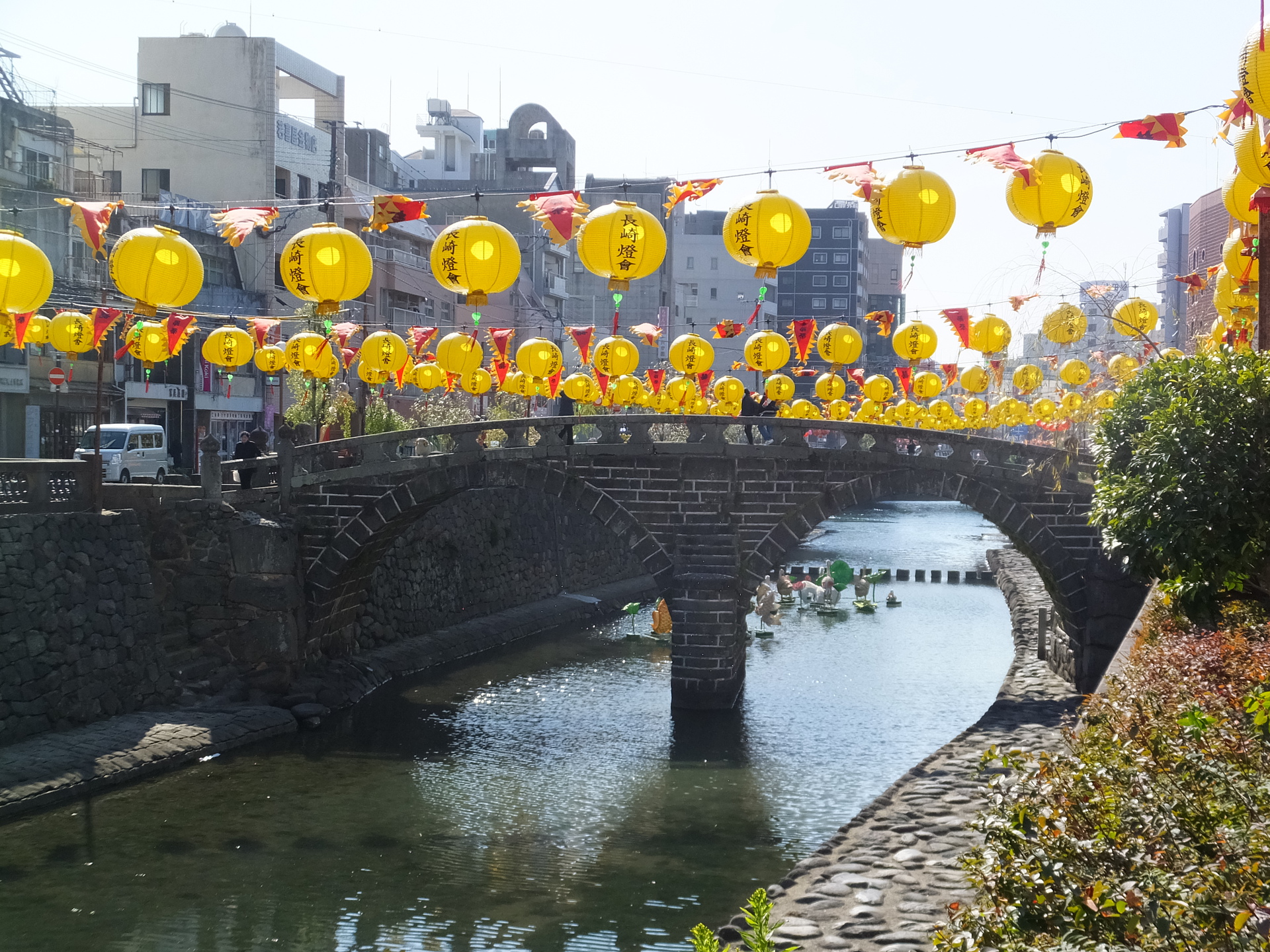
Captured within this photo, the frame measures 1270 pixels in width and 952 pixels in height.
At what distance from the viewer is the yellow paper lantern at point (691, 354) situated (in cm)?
2427

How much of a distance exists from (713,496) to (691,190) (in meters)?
9.01

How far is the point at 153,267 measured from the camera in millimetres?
13047

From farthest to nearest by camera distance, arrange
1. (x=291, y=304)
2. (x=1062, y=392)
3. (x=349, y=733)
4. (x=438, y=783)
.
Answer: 1. (x=291, y=304)
2. (x=1062, y=392)
3. (x=349, y=733)
4. (x=438, y=783)

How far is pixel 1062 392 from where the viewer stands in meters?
29.2

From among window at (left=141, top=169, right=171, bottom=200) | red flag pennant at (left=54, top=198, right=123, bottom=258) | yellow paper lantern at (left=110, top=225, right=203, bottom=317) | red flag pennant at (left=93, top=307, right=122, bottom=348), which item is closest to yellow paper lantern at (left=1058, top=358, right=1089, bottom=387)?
red flag pennant at (left=93, top=307, right=122, bottom=348)

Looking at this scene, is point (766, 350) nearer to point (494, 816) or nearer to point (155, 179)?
point (494, 816)

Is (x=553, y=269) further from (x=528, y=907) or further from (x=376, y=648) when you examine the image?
(x=528, y=907)

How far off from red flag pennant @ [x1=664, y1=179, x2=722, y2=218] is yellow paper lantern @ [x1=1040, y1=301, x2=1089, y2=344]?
7.06 meters

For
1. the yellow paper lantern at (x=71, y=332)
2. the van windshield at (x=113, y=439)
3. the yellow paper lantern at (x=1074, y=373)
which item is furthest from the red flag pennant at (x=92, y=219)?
the yellow paper lantern at (x=1074, y=373)

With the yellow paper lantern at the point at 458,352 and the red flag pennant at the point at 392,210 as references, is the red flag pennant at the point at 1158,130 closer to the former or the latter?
the red flag pennant at the point at 392,210

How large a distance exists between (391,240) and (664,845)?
35.6 metres

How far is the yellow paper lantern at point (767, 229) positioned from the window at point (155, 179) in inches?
1382

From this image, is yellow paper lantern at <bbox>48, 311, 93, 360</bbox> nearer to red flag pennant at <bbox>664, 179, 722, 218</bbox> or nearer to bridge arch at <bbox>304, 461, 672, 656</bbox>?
bridge arch at <bbox>304, 461, 672, 656</bbox>

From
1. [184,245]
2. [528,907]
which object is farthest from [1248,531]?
[184,245]
